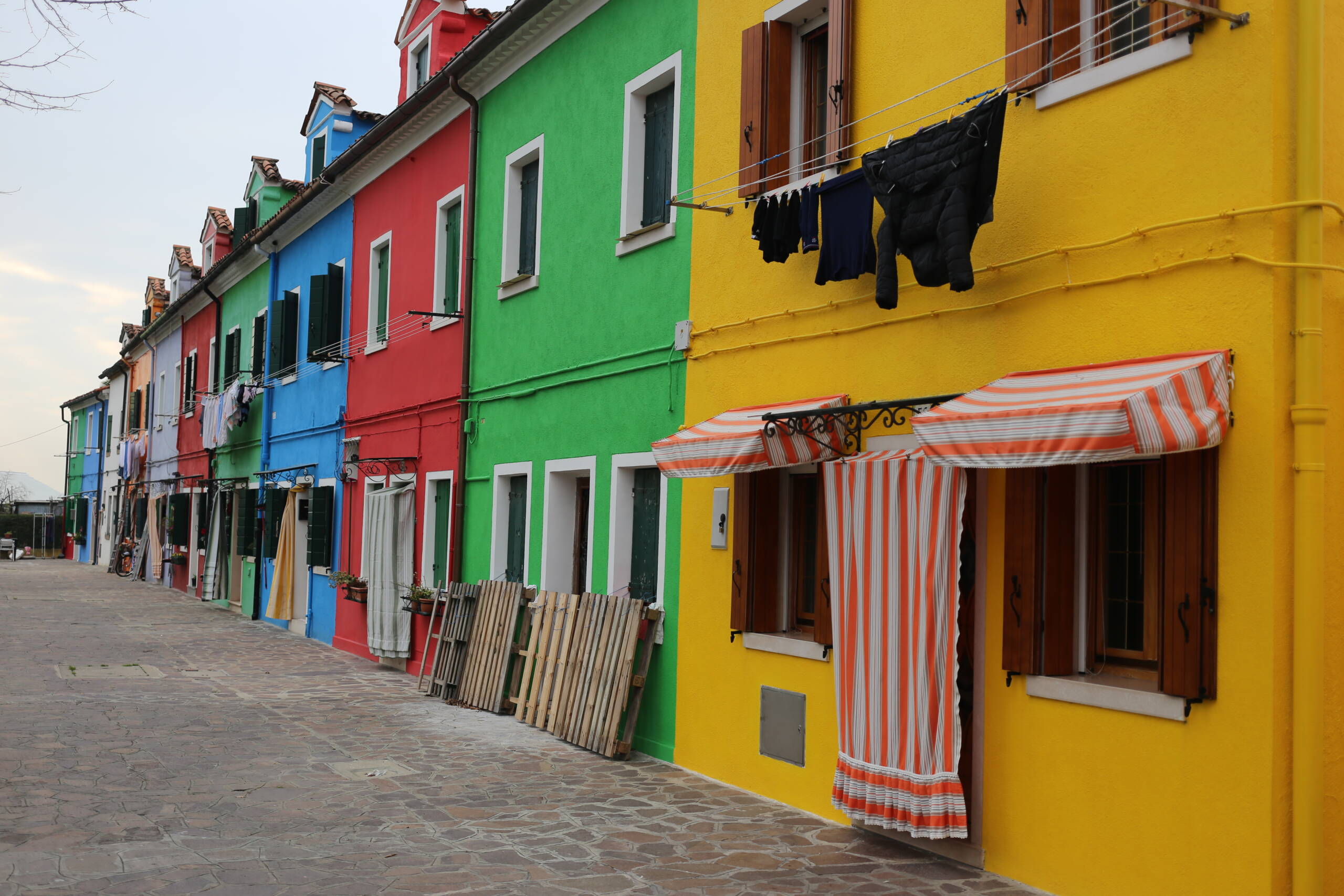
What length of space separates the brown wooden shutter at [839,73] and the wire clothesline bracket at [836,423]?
127cm

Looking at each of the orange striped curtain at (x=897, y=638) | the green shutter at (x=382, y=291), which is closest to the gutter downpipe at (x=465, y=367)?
the green shutter at (x=382, y=291)

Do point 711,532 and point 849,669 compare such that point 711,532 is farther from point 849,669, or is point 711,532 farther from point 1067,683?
point 1067,683

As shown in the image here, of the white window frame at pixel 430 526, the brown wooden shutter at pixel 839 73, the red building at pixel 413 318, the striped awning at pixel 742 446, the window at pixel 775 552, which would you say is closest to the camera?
the striped awning at pixel 742 446

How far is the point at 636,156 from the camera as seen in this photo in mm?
10852

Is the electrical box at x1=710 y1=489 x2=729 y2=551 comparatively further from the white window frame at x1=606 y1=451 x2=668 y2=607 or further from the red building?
the red building

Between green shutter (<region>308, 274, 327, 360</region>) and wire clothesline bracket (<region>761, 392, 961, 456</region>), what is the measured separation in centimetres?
1224


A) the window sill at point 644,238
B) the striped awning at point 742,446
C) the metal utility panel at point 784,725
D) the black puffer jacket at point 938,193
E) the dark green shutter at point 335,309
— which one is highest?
the dark green shutter at point 335,309

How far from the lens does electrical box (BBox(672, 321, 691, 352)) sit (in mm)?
9711

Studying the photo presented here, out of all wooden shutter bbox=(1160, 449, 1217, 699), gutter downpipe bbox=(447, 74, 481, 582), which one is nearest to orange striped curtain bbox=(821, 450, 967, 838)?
wooden shutter bbox=(1160, 449, 1217, 699)

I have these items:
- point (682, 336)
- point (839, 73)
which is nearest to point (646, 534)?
point (682, 336)

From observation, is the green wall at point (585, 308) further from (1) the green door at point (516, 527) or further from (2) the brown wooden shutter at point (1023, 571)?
(2) the brown wooden shutter at point (1023, 571)

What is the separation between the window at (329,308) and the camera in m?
18.7

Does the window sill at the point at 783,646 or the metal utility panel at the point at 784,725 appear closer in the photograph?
the window sill at the point at 783,646

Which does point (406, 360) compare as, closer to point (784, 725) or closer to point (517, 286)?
point (517, 286)
